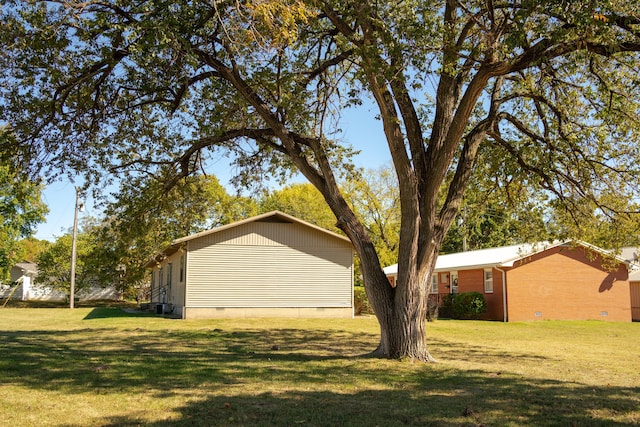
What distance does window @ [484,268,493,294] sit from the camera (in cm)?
2967

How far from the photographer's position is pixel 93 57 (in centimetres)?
1171

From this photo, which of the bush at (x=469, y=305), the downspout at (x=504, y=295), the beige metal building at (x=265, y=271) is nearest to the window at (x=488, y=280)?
the bush at (x=469, y=305)

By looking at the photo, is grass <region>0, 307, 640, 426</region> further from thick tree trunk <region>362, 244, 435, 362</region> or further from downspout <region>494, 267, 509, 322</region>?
downspout <region>494, 267, 509, 322</region>

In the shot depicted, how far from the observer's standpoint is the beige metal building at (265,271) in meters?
24.9

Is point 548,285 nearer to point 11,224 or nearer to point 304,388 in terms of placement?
point 304,388

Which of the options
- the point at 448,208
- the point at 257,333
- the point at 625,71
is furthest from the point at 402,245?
the point at 257,333

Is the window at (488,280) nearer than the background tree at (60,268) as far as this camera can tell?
Yes

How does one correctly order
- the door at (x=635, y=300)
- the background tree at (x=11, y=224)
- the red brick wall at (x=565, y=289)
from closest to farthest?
1. the red brick wall at (x=565, y=289)
2. the door at (x=635, y=300)
3. the background tree at (x=11, y=224)

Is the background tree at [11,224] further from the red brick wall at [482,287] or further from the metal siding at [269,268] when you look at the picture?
the red brick wall at [482,287]

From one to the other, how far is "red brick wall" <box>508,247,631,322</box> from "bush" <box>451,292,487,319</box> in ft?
5.27

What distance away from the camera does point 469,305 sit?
29.4m

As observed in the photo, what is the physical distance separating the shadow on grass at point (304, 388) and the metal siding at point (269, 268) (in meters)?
11.2

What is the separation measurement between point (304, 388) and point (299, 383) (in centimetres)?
43

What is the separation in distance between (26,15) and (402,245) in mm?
7690
